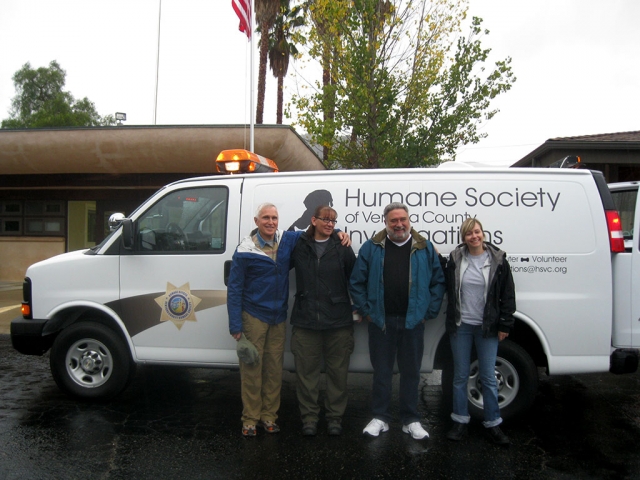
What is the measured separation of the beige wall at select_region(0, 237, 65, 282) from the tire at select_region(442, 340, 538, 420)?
12.7 metres

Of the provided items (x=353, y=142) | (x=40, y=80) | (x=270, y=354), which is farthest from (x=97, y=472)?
(x=40, y=80)

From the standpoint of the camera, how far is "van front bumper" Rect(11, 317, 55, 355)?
514cm

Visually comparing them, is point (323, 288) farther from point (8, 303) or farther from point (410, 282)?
point (8, 303)

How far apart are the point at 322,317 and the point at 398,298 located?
0.63 m

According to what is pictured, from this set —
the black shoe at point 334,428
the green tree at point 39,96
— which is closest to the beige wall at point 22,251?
the black shoe at point 334,428

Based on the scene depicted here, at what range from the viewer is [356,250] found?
4738mm

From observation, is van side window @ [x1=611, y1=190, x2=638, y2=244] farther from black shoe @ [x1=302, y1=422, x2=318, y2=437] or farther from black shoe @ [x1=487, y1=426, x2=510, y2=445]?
black shoe @ [x1=302, y1=422, x2=318, y2=437]

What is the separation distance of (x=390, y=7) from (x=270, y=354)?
28.1ft

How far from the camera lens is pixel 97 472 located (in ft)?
12.3

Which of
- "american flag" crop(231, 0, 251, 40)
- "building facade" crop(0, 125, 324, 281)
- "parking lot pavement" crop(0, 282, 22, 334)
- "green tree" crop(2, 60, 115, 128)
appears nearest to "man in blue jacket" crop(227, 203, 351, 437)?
"parking lot pavement" crop(0, 282, 22, 334)

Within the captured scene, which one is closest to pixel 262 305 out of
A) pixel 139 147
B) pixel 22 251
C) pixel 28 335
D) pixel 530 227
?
pixel 530 227

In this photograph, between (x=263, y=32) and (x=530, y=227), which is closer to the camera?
(x=530, y=227)

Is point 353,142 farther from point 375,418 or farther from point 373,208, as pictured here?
point 375,418

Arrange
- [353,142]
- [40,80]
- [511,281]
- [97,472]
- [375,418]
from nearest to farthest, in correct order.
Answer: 1. [97,472]
2. [511,281]
3. [375,418]
4. [353,142]
5. [40,80]
